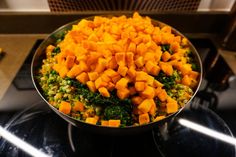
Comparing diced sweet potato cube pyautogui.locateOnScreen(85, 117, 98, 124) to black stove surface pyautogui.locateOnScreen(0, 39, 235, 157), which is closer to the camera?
diced sweet potato cube pyautogui.locateOnScreen(85, 117, 98, 124)

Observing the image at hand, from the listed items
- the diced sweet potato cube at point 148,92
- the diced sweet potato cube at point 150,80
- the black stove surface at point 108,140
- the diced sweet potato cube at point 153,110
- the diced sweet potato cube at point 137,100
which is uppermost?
the diced sweet potato cube at point 150,80

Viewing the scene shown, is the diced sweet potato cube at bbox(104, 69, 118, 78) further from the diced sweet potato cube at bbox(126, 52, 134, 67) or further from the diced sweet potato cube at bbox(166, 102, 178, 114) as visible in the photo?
the diced sweet potato cube at bbox(166, 102, 178, 114)

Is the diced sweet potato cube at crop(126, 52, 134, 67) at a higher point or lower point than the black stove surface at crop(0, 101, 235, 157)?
higher

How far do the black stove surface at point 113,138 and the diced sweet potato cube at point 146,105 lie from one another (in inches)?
9.7

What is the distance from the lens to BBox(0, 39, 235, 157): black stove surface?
95cm

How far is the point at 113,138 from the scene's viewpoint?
100cm

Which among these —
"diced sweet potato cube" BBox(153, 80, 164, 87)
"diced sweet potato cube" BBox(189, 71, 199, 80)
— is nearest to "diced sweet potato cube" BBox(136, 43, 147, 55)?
"diced sweet potato cube" BBox(153, 80, 164, 87)

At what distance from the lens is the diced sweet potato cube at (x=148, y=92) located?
79 centimetres

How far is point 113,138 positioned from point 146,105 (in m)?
0.29

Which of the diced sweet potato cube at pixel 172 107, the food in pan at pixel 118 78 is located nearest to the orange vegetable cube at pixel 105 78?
the food in pan at pixel 118 78

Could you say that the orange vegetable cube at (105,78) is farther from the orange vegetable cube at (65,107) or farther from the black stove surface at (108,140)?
the black stove surface at (108,140)

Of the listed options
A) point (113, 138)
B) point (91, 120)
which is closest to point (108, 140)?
point (113, 138)

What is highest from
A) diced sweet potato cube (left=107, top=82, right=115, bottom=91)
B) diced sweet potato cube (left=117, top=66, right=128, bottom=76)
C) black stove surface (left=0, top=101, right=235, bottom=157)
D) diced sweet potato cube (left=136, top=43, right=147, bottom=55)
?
diced sweet potato cube (left=136, top=43, right=147, bottom=55)

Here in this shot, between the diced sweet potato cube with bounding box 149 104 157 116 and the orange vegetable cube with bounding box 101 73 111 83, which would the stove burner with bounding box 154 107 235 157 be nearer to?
the diced sweet potato cube with bounding box 149 104 157 116
